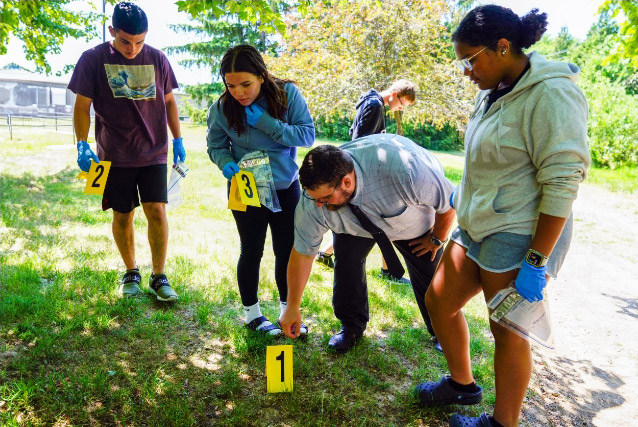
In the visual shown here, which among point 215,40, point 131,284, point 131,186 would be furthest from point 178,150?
point 215,40

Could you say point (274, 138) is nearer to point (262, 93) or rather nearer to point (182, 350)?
point (262, 93)

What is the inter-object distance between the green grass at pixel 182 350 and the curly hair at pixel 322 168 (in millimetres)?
1056

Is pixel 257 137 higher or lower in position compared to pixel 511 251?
higher

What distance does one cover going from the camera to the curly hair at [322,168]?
199 centimetres

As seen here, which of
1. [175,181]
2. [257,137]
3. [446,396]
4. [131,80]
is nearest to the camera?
[446,396]

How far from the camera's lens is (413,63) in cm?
938

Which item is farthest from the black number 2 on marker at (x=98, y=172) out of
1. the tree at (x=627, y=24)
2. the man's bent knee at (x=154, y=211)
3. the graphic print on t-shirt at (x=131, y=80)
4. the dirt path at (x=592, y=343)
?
the tree at (x=627, y=24)

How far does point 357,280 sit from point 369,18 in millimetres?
7382

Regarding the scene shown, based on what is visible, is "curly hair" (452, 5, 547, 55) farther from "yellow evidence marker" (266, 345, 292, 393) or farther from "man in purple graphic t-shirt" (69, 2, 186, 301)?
"man in purple graphic t-shirt" (69, 2, 186, 301)

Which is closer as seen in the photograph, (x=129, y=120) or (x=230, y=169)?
(x=230, y=169)

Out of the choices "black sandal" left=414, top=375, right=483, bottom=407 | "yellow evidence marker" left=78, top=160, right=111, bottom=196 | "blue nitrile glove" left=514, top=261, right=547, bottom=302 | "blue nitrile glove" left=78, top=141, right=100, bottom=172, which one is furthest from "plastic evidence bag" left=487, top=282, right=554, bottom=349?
"blue nitrile glove" left=78, top=141, right=100, bottom=172

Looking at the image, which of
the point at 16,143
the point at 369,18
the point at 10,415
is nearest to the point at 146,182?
the point at 10,415

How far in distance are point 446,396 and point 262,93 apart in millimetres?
1816

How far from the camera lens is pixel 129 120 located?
2928 mm
